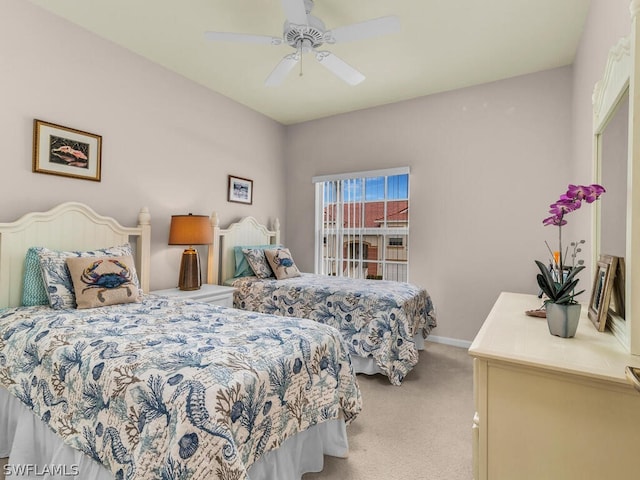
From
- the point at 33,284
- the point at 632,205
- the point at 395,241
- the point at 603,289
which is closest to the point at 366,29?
the point at 632,205

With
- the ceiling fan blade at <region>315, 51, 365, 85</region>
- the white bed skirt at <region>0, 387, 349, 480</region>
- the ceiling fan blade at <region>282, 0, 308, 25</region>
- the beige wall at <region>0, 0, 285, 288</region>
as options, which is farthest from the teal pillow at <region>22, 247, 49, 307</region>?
the ceiling fan blade at <region>315, 51, 365, 85</region>

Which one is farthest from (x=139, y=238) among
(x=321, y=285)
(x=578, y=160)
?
(x=578, y=160)

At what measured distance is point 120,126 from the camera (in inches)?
110

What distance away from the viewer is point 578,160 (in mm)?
2664

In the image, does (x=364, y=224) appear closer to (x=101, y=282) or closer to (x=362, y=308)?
(x=362, y=308)

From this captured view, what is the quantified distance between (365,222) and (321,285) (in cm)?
143

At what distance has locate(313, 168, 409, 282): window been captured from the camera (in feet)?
13.0

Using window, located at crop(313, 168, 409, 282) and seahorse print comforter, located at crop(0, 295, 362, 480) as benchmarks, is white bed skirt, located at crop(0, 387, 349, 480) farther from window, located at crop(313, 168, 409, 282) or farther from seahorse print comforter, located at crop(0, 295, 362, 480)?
window, located at crop(313, 168, 409, 282)

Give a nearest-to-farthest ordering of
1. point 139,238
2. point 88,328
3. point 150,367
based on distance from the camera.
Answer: point 150,367, point 88,328, point 139,238

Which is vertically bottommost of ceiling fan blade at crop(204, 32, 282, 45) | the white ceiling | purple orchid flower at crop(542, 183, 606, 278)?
purple orchid flower at crop(542, 183, 606, 278)

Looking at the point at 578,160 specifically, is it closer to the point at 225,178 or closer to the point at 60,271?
the point at 225,178

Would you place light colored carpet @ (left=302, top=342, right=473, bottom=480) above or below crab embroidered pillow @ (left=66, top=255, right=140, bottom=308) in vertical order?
below

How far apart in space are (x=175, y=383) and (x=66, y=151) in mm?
2268

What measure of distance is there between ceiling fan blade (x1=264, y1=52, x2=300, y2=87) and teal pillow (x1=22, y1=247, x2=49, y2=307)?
2047 mm
